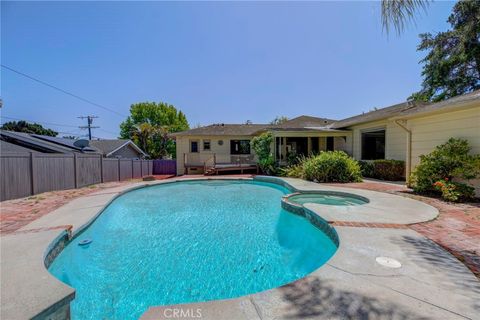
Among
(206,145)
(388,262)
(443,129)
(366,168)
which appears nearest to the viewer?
(388,262)

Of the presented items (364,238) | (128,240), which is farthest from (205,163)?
(364,238)

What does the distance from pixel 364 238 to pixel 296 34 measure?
1147 centimetres

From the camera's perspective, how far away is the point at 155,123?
41656mm

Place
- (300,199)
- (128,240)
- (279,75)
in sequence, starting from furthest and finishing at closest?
(279,75)
(300,199)
(128,240)

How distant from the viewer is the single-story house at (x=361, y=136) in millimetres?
8359

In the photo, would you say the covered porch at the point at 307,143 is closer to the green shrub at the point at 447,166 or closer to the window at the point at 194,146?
the window at the point at 194,146

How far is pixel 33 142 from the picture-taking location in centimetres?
1373

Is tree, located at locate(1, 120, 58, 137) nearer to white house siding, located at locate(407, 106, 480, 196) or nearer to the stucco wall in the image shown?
the stucco wall

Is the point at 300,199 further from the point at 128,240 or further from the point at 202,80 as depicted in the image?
the point at 202,80

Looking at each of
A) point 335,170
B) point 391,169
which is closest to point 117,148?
point 335,170

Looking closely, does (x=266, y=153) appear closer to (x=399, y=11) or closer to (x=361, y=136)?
(x=361, y=136)

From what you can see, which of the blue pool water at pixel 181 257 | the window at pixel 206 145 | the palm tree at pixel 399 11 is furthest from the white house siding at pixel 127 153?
the palm tree at pixel 399 11

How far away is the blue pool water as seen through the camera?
11.6 ft

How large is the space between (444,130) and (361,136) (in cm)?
647
